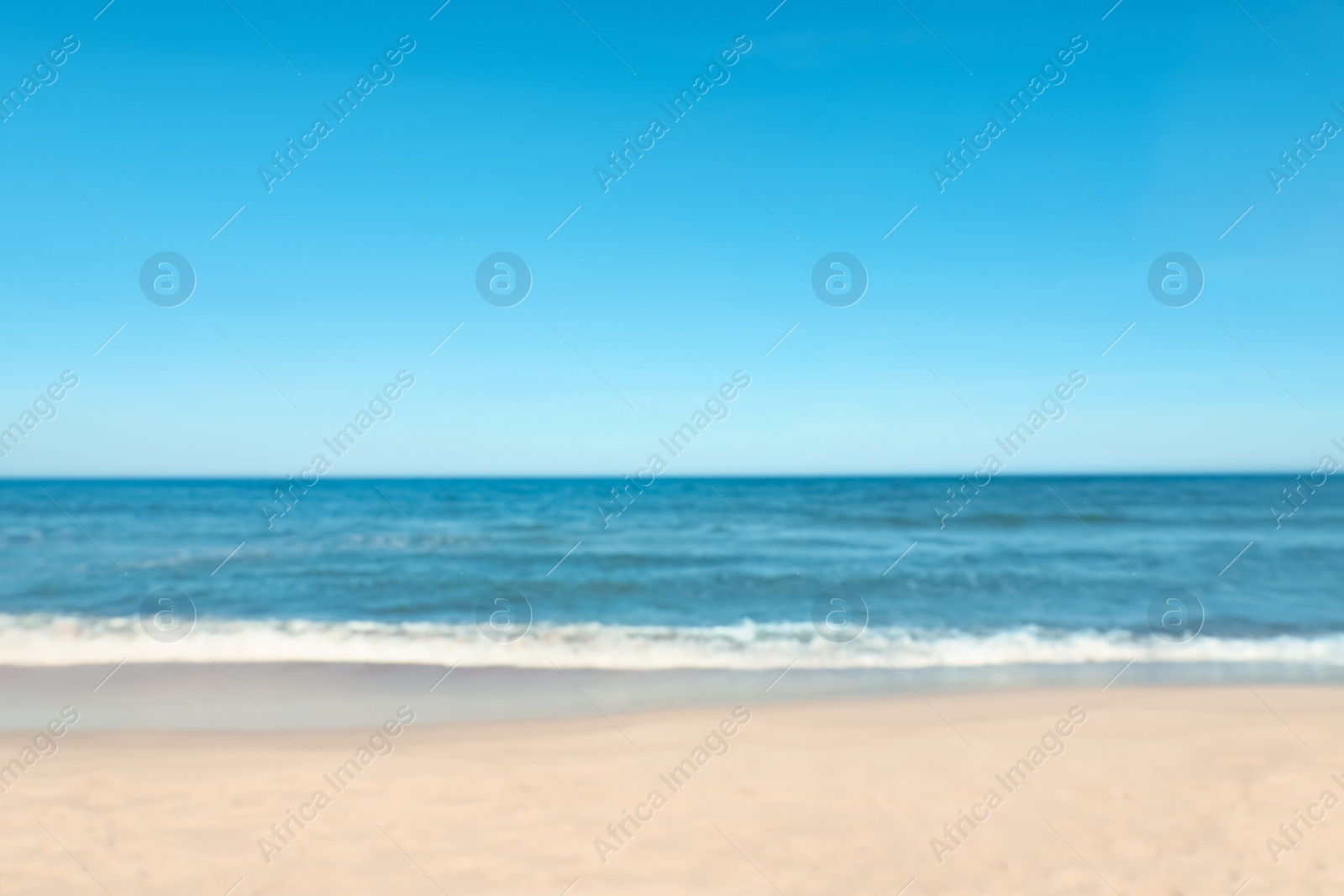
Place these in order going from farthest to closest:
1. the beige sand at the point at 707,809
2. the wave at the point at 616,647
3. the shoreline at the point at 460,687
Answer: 1. the wave at the point at 616,647
2. the shoreline at the point at 460,687
3. the beige sand at the point at 707,809

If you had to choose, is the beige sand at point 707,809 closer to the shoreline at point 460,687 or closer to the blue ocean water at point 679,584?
the shoreline at point 460,687

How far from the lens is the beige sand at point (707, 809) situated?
4.02 metres

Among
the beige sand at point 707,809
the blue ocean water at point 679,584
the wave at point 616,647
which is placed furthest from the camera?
the blue ocean water at point 679,584

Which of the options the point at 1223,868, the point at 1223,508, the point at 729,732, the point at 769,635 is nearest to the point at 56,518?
the point at 769,635

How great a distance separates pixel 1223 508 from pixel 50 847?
38633 millimetres

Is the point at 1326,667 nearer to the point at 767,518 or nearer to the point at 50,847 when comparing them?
the point at 50,847

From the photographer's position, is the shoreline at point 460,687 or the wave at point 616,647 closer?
the shoreline at point 460,687

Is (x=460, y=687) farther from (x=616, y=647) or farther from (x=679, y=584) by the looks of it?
(x=679, y=584)

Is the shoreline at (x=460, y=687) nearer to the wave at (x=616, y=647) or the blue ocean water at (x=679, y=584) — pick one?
the wave at (x=616, y=647)

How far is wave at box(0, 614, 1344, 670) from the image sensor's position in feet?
29.7

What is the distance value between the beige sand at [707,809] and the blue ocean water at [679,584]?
2.87m

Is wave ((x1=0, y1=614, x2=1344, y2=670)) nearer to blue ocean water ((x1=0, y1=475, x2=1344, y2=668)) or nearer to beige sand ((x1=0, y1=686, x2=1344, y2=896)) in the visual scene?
blue ocean water ((x1=0, y1=475, x2=1344, y2=668))

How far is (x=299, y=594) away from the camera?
12.9 m

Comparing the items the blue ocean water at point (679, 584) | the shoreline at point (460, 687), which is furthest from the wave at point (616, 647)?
the shoreline at point (460, 687)
